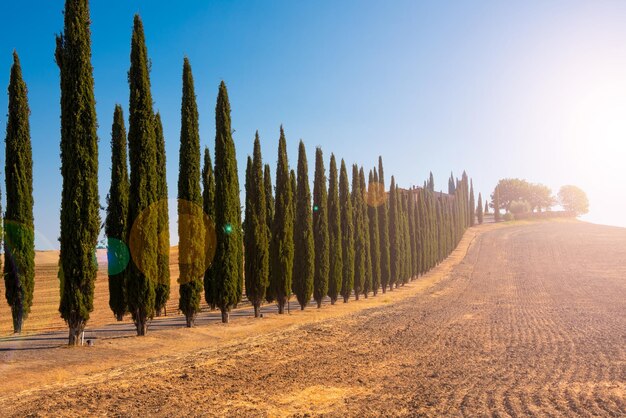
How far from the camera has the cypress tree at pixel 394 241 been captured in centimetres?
4545

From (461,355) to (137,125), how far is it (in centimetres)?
1578

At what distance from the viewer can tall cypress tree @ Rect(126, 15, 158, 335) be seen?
60.9 ft

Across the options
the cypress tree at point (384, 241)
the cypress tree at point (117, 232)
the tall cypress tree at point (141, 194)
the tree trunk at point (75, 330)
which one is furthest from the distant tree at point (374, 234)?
the tree trunk at point (75, 330)

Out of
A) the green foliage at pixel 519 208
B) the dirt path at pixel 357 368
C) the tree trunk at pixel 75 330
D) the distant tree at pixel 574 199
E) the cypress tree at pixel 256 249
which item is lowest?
the dirt path at pixel 357 368

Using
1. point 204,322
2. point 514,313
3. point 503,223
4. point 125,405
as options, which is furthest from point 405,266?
point 503,223

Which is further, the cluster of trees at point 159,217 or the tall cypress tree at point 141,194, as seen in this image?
the tall cypress tree at point 141,194

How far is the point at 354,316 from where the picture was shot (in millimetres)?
26672

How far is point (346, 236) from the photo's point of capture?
3603cm

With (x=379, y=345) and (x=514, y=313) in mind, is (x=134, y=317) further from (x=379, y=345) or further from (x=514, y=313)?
(x=514, y=313)

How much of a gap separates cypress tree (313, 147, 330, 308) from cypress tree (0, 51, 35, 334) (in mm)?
17129

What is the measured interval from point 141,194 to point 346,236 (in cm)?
1982

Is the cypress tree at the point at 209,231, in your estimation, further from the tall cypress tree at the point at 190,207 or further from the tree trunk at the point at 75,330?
the tree trunk at the point at 75,330

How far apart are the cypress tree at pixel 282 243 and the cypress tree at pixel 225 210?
145 inches

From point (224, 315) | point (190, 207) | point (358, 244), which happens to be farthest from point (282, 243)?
point (358, 244)
